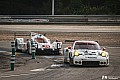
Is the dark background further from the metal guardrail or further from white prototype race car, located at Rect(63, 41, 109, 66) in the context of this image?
white prototype race car, located at Rect(63, 41, 109, 66)

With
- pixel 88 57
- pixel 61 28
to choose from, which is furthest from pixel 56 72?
pixel 61 28

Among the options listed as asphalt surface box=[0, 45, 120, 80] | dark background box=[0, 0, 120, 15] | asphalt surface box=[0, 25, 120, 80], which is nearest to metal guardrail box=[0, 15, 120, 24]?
dark background box=[0, 0, 120, 15]

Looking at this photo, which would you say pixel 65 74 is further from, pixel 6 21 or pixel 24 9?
pixel 24 9

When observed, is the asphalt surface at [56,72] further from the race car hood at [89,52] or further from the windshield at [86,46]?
the windshield at [86,46]

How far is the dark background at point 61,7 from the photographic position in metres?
51.9

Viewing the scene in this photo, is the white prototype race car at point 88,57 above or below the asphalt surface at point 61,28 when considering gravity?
below

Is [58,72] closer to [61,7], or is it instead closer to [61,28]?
[61,28]

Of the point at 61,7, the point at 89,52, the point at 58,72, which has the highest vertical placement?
the point at 61,7

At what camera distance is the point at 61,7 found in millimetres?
53844

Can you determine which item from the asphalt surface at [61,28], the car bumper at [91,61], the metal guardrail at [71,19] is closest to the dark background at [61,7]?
the metal guardrail at [71,19]

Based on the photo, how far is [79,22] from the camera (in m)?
42.8

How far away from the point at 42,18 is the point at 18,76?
96.7 feet

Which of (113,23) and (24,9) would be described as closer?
(113,23)

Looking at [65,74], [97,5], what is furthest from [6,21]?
[65,74]
